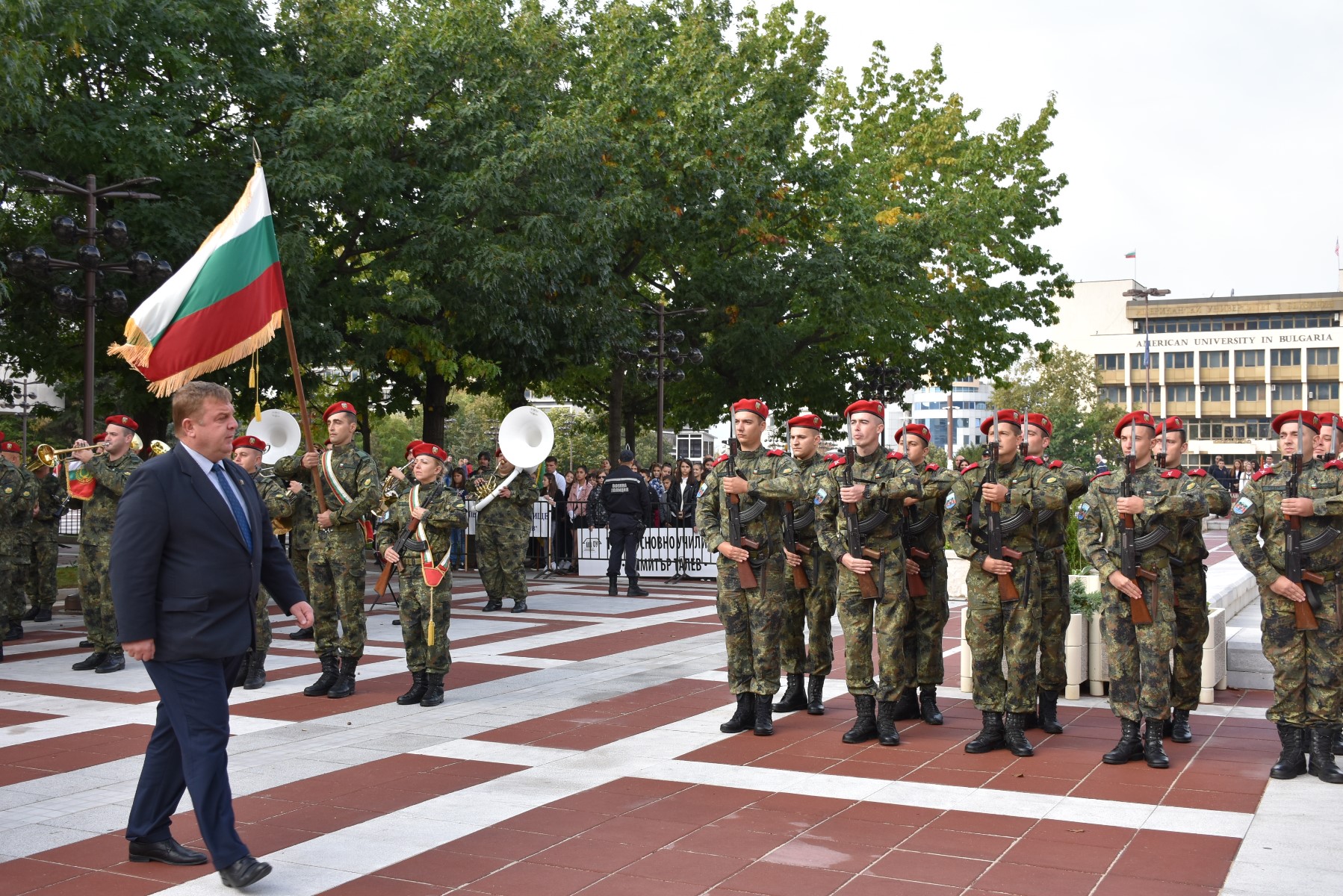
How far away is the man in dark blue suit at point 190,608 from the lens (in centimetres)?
507

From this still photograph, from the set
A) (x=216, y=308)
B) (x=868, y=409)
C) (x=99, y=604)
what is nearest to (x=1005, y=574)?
(x=868, y=409)

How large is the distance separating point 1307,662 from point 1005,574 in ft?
5.48

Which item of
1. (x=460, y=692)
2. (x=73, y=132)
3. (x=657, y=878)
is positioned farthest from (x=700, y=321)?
(x=657, y=878)

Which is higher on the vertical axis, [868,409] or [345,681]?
[868,409]

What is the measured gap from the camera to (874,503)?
26.0ft

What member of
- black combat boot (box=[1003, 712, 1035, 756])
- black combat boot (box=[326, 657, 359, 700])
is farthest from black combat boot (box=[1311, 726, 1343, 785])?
black combat boot (box=[326, 657, 359, 700])

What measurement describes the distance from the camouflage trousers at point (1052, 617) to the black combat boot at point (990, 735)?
60cm

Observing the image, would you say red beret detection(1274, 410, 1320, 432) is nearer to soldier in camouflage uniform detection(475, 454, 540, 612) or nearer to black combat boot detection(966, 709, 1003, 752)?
black combat boot detection(966, 709, 1003, 752)

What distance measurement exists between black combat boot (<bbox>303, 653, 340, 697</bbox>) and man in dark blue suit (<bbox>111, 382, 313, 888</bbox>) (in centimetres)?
422

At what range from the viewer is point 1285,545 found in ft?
23.1

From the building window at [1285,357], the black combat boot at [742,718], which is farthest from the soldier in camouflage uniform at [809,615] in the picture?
the building window at [1285,357]

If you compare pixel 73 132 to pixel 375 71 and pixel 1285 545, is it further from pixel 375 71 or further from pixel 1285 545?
pixel 1285 545

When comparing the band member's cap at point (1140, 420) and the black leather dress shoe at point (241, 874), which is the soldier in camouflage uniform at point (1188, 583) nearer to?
the band member's cap at point (1140, 420)

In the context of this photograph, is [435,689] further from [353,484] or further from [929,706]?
[929,706]
